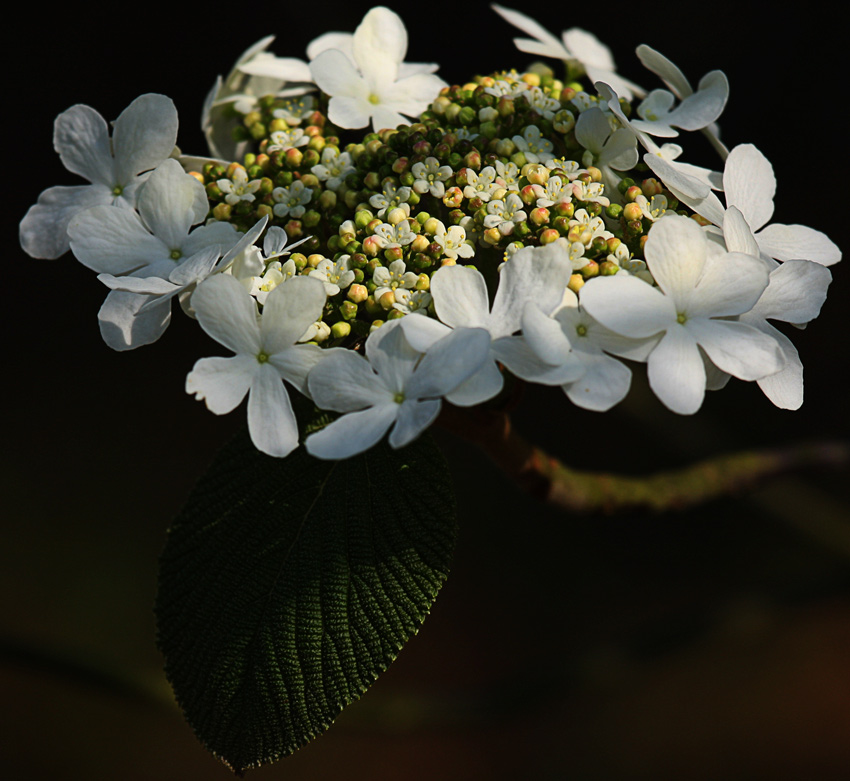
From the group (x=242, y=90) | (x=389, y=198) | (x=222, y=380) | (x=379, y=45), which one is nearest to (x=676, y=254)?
(x=389, y=198)

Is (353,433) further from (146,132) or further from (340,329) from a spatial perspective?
(146,132)

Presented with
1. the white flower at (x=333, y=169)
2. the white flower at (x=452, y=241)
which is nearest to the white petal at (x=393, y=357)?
the white flower at (x=452, y=241)

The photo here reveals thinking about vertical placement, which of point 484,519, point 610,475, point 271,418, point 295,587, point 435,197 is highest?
point 435,197

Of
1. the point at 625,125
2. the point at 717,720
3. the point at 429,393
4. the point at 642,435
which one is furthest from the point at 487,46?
the point at 717,720

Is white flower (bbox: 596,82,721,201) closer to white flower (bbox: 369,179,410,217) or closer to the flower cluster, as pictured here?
the flower cluster

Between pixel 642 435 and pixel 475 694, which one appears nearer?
pixel 475 694

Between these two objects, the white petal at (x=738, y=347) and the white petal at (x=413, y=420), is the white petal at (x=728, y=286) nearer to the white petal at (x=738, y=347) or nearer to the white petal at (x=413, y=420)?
the white petal at (x=738, y=347)

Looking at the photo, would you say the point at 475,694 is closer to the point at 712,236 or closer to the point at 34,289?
the point at 712,236
